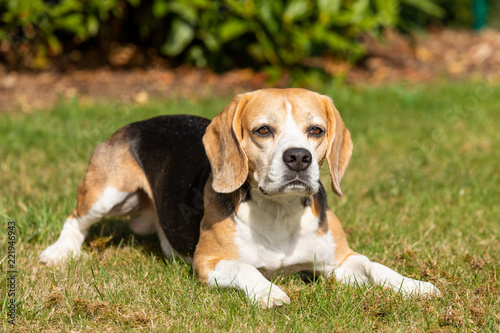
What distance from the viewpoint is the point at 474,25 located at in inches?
562

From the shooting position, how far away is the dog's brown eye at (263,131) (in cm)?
365

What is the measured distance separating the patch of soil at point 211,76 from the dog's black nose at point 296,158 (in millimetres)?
5630

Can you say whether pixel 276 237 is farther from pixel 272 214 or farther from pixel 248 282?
pixel 248 282

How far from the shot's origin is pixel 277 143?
11.6ft

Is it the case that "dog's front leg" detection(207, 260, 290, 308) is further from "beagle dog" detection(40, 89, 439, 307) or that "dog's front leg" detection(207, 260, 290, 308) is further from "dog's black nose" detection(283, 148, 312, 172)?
"dog's black nose" detection(283, 148, 312, 172)

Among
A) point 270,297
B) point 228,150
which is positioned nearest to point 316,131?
point 228,150

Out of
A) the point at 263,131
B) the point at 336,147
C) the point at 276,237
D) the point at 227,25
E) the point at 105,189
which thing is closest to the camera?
the point at 263,131

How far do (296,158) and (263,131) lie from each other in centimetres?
34

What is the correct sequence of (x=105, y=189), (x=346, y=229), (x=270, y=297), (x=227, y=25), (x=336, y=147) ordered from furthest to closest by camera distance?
1. (x=227, y=25)
2. (x=346, y=229)
3. (x=105, y=189)
4. (x=336, y=147)
5. (x=270, y=297)

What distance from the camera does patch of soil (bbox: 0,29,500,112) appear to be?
30.7 feet

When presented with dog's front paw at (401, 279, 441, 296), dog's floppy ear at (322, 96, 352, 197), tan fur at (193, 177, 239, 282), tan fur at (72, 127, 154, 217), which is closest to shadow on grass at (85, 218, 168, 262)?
tan fur at (72, 127, 154, 217)

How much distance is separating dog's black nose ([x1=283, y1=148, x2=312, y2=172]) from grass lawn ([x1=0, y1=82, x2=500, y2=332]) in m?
0.75

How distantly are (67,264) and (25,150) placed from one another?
308 cm

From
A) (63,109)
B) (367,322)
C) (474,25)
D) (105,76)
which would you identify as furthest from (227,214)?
(474,25)
